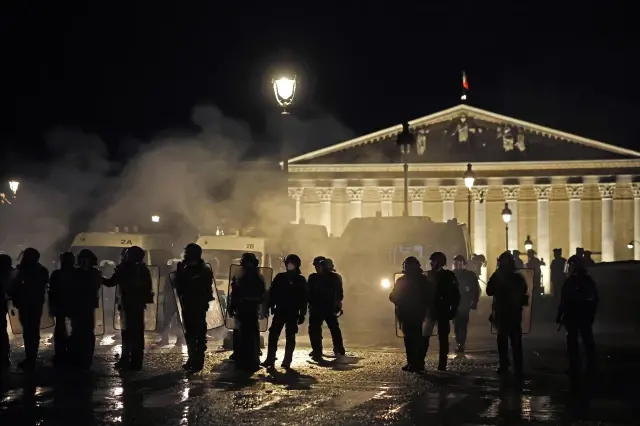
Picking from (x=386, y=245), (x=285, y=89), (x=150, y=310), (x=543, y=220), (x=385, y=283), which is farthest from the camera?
(x=543, y=220)

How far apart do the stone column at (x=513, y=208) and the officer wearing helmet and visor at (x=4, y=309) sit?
175 feet

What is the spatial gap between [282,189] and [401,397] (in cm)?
2921

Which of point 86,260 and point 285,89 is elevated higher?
point 285,89

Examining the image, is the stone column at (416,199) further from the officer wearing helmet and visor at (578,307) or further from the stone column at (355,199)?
the officer wearing helmet and visor at (578,307)

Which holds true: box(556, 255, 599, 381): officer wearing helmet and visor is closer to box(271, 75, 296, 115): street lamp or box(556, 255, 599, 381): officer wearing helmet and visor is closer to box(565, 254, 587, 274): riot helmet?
box(565, 254, 587, 274): riot helmet

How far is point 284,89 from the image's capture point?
14.8m

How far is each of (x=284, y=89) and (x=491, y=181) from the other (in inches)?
1969

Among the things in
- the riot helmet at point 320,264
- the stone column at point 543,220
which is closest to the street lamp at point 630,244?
the stone column at point 543,220

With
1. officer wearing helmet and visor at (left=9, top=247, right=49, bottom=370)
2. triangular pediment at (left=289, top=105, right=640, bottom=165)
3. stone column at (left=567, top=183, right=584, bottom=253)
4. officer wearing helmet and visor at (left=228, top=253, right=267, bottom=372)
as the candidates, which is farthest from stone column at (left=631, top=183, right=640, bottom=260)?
officer wearing helmet and visor at (left=9, top=247, right=49, bottom=370)

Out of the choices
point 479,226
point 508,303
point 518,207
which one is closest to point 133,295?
point 508,303

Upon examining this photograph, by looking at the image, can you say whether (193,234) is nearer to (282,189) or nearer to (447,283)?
(282,189)

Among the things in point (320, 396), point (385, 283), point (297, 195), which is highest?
point (297, 195)

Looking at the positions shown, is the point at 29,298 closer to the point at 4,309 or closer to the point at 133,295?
the point at 4,309

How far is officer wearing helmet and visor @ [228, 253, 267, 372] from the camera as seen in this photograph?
12.9 m
